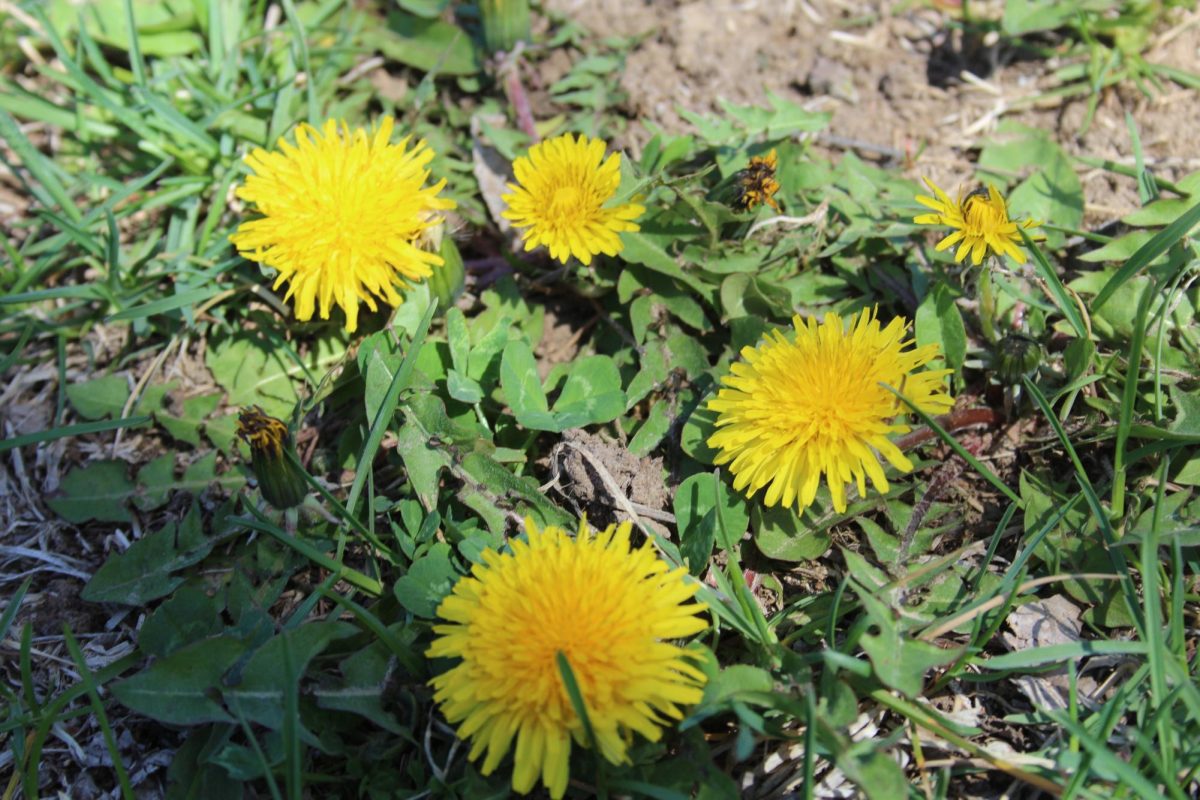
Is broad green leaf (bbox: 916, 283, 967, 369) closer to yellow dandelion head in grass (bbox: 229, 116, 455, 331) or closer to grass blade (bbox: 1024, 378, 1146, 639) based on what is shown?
grass blade (bbox: 1024, 378, 1146, 639)

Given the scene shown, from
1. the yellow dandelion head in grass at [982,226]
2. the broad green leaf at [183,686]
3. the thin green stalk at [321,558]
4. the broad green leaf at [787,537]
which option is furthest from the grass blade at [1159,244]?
the broad green leaf at [183,686]

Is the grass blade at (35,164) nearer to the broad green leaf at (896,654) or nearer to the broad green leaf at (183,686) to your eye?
the broad green leaf at (183,686)

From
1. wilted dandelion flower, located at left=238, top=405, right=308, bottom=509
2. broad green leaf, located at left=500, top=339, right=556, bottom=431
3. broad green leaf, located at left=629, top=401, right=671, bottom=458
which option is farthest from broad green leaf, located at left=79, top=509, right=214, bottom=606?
broad green leaf, located at left=629, top=401, right=671, bottom=458

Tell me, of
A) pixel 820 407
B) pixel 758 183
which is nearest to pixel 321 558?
pixel 820 407

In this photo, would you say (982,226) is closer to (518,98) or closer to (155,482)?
(518,98)

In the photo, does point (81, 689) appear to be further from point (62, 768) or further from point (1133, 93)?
point (1133, 93)

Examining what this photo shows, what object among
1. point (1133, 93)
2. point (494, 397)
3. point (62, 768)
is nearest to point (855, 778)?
point (494, 397)

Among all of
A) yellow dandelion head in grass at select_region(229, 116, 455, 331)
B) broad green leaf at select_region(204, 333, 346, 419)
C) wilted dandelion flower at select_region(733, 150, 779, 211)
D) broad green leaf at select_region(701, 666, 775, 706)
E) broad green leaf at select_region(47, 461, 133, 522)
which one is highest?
wilted dandelion flower at select_region(733, 150, 779, 211)
